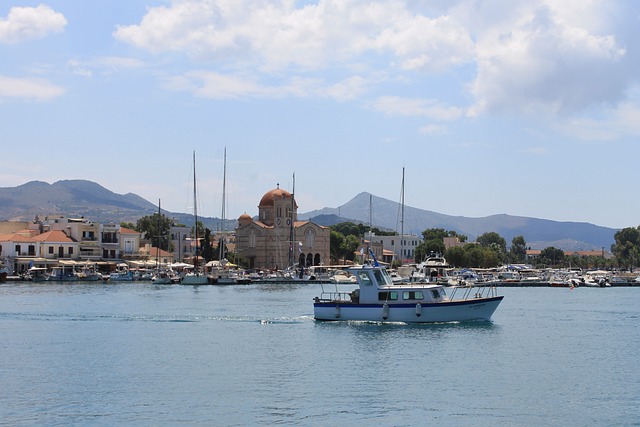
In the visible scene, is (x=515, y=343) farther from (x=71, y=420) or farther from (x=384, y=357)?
(x=71, y=420)

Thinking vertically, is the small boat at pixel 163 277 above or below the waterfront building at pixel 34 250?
below

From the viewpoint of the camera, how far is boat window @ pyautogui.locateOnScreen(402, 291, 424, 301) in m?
53.4

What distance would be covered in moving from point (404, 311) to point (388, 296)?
1.34 m

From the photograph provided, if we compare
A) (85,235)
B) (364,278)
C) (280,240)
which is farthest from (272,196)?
(364,278)

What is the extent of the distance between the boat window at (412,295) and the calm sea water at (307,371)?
5.86ft

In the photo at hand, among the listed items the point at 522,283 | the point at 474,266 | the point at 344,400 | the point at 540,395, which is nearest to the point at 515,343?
the point at 540,395

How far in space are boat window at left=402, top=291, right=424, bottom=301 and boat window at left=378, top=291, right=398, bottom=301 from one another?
1.56ft

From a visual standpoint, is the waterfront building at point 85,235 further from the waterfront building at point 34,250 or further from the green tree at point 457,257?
the green tree at point 457,257

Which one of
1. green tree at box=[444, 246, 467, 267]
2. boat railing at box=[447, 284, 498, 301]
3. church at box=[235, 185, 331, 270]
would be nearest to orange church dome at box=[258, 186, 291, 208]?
church at box=[235, 185, 331, 270]

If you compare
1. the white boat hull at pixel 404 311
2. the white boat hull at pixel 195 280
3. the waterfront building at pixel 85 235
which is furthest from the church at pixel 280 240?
the white boat hull at pixel 404 311

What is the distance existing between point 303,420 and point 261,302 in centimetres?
5155

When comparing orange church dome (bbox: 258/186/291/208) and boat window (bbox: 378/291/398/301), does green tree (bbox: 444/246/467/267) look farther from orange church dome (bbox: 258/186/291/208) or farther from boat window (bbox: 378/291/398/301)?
boat window (bbox: 378/291/398/301)

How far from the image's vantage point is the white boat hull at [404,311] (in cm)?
5306

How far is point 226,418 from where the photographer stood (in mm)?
28922
